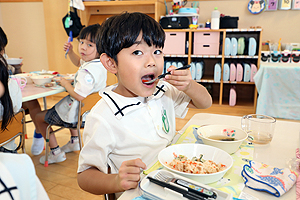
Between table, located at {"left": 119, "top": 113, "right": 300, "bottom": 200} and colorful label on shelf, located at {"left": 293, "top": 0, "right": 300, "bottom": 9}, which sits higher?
colorful label on shelf, located at {"left": 293, "top": 0, "right": 300, "bottom": 9}

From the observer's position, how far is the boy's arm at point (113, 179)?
0.60m

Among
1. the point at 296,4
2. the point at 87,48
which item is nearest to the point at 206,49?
the point at 296,4

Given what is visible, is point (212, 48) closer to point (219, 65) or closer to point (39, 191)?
point (219, 65)

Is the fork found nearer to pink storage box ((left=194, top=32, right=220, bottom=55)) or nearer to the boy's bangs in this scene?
the boy's bangs

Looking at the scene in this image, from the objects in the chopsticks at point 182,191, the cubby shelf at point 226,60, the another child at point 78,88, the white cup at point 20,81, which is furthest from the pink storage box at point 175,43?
the chopsticks at point 182,191

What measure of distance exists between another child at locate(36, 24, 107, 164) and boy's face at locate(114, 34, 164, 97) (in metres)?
1.04

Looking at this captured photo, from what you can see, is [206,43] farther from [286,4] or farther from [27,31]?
[27,31]

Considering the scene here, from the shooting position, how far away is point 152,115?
0.90 metres

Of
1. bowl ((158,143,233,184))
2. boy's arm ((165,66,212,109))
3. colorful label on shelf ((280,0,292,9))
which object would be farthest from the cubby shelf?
bowl ((158,143,233,184))

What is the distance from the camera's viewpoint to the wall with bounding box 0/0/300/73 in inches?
139

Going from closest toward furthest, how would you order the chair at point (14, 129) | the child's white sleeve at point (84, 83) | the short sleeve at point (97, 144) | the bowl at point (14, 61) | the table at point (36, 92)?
the short sleeve at point (97, 144) < the chair at point (14, 129) < the table at point (36, 92) < the child's white sleeve at point (84, 83) < the bowl at point (14, 61)

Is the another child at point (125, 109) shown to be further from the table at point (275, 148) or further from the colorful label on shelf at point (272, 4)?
the colorful label on shelf at point (272, 4)

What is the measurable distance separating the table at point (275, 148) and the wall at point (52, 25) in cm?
296

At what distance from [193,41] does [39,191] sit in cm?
334
